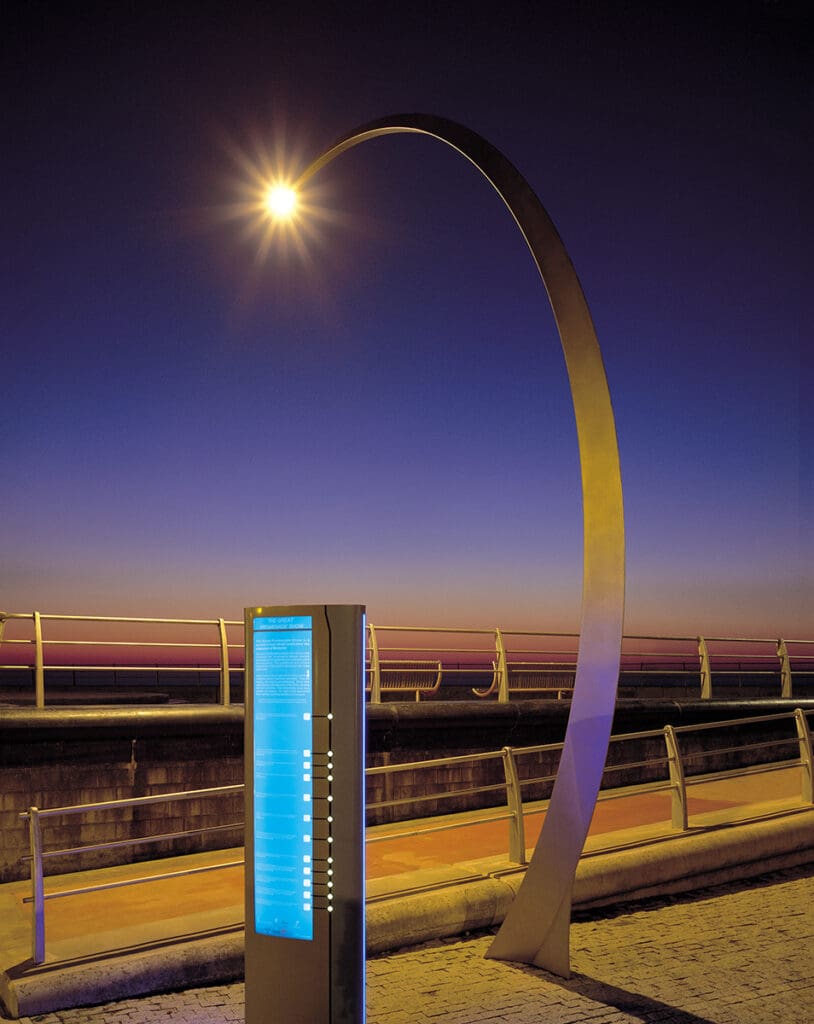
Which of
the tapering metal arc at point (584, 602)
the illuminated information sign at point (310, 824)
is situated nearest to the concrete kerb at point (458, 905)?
the tapering metal arc at point (584, 602)

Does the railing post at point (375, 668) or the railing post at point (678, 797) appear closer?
the railing post at point (678, 797)

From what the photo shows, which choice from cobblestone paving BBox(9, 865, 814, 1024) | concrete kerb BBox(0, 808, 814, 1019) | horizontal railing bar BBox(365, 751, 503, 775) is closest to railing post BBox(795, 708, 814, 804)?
concrete kerb BBox(0, 808, 814, 1019)

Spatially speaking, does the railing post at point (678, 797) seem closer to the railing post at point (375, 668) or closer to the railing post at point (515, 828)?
the railing post at point (515, 828)

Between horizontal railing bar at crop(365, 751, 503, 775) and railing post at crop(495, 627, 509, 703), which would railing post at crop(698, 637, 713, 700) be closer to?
railing post at crop(495, 627, 509, 703)

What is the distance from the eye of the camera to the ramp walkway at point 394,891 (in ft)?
20.5

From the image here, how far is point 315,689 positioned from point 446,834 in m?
5.96

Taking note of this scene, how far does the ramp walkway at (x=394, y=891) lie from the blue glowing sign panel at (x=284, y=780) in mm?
1648

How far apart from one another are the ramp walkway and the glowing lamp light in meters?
5.15

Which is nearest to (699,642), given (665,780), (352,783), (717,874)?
(665,780)

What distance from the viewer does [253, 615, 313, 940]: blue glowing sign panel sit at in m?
5.09

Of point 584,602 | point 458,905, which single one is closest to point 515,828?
point 458,905

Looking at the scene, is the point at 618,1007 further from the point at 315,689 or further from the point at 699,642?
the point at 699,642

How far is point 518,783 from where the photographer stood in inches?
344

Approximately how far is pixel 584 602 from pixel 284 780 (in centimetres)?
277
